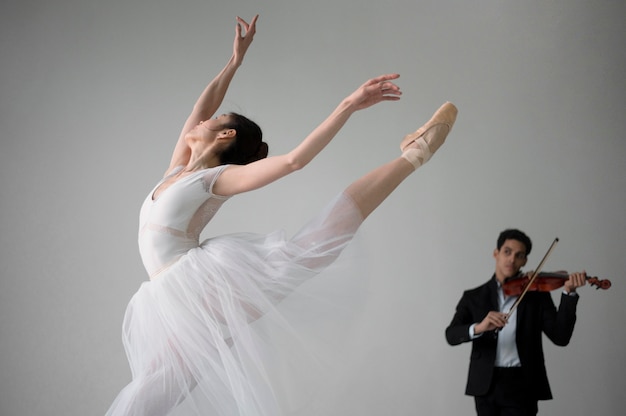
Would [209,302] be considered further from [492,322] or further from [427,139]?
[492,322]

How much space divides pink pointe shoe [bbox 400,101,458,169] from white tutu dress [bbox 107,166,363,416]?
0.94ft

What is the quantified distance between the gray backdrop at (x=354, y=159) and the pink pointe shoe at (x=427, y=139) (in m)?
2.10

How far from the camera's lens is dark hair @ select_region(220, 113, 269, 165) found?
85.1 inches

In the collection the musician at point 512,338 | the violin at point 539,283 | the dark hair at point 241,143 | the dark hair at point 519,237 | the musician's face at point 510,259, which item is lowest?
the musician at point 512,338

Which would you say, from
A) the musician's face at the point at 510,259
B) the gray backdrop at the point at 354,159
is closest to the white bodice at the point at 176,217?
the musician's face at the point at 510,259

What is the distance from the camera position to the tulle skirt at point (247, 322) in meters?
1.88

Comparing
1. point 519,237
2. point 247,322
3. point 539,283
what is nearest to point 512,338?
point 539,283

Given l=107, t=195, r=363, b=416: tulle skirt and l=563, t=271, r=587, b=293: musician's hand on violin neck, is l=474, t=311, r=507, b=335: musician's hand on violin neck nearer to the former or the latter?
l=563, t=271, r=587, b=293: musician's hand on violin neck

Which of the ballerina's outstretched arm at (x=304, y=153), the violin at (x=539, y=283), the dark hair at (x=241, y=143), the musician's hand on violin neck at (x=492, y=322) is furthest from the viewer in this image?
the violin at (x=539, y=283)

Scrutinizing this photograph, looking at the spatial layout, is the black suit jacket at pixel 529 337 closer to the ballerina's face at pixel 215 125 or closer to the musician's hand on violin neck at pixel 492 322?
the musician's hand on violin neck at pixel 492 322

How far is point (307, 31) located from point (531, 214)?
194cm

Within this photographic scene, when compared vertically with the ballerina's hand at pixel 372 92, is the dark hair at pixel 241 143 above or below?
below

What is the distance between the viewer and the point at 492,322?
117 inches

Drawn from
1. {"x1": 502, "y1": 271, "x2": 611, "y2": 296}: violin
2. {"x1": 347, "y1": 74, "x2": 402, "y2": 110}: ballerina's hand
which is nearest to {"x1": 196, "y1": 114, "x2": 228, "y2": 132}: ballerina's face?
{"x1": 347, "y1": 74, "x2": 402, "y2": 110}: ballerina's hand
